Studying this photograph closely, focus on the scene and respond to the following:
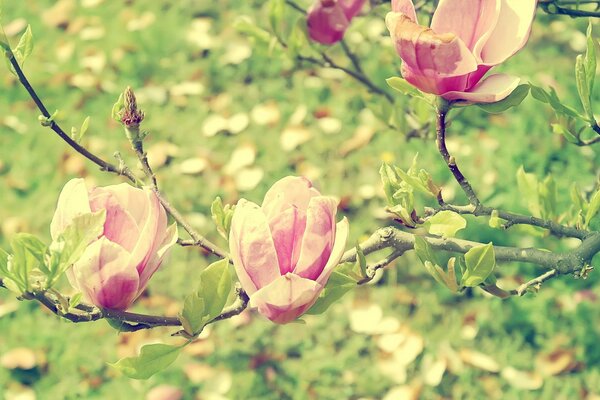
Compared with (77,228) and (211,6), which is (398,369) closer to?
(77,228)

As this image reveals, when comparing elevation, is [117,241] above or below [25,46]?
below

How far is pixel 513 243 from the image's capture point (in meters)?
2.15

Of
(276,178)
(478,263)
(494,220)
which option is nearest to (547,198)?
(494,220)

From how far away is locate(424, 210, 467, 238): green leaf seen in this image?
93cm

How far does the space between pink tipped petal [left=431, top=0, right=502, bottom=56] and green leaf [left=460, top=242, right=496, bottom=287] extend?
26cm

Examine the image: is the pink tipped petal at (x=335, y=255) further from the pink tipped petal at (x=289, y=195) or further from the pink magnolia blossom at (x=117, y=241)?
the pink magnolia blossom at (x=117, y=241)

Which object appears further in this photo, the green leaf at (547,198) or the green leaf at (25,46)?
the green leaf at (547,198)

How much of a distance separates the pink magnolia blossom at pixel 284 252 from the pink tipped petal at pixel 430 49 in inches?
6.3

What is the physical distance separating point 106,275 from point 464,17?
0.43 m

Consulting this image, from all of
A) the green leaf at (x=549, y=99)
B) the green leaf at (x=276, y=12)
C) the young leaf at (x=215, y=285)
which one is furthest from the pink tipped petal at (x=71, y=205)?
the green leaf at (x=276, y=12)

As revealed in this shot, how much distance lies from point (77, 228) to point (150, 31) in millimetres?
2384

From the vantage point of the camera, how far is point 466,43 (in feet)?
2.48

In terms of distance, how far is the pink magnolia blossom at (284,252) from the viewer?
73cm

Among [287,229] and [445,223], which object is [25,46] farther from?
[445,223]
